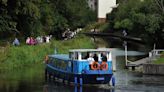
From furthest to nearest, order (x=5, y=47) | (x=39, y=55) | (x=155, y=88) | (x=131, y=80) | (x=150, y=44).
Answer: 1. (x=150, y=44)
2. (x=39, y=55)
3. (x=5, y=47)
4. (x=131, y=80)
5. (x=155, y=88)

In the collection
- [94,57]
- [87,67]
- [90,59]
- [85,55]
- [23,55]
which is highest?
[85,55]

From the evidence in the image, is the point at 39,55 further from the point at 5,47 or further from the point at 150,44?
the point at 150,44

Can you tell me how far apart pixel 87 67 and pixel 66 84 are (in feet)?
9.87

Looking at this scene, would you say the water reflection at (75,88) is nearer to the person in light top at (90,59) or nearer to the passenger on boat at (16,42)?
the person in light top at (90,59)

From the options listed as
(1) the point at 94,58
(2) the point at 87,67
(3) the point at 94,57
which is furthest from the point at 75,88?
(3) the point at 94,57

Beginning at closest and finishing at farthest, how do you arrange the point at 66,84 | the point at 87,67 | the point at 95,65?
the point at 95,65 < the point at 87,67 < the point at 66,84

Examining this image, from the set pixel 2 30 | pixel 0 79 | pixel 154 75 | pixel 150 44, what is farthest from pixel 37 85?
pixel 150 44

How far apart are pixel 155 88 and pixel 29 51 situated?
2203cm

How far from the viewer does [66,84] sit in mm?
42969

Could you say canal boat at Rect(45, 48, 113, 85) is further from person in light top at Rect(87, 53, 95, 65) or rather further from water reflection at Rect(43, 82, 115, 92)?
water reflection at Rect(43, 82, 115, 92)

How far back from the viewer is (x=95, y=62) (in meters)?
40.6

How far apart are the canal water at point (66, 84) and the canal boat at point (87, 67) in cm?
56

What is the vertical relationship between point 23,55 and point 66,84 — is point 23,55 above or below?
above

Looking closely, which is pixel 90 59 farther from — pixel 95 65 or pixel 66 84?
pixel 66 84
